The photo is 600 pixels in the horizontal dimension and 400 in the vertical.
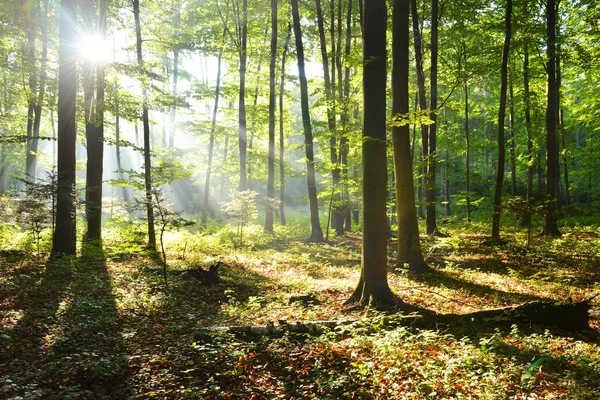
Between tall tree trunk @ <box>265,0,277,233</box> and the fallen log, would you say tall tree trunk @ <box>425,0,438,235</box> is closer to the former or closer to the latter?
tall tree trunk @ <box>265,0,277,233</box>

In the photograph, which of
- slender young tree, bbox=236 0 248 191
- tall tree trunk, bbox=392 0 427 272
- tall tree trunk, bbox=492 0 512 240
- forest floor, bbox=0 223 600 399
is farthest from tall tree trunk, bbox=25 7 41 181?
tall tree trunk, bbox=492 0 512 240

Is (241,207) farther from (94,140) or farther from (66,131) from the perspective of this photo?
(66,131)

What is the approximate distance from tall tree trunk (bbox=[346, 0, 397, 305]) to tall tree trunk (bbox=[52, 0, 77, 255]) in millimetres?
8758

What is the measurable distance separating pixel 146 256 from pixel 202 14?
16915 millimetres

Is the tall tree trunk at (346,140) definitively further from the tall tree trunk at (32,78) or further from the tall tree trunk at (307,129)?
the tall tree trunk at (32,78)

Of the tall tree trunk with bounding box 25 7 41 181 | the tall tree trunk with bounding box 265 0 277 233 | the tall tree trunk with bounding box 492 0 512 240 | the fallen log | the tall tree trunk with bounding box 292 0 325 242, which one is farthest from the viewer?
the tall tree trunk with bounding box 265 0 277 233

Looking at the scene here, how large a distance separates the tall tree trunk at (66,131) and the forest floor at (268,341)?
100cm

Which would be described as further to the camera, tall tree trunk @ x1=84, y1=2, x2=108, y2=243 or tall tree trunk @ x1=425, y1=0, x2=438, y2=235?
tall tree trunk @ x1=425, y1=0, x2=438, y2=235

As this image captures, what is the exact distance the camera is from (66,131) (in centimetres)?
1039

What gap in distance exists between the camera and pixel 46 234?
12781mm

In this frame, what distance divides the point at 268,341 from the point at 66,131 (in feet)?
30.4

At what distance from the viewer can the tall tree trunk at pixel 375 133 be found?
655 centimetres

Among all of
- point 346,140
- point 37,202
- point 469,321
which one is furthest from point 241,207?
point 469,321

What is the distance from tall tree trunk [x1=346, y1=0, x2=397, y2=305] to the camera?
6.55 meters
